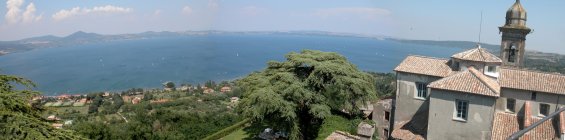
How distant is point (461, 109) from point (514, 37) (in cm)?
1121

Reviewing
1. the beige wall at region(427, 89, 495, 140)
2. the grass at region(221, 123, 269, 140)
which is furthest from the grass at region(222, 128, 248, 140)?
the beige wall at region(427, 89, 495, 140)

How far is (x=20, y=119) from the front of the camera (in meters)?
8.43

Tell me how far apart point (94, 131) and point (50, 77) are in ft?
465

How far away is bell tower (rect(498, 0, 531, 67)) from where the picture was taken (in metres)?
30.0

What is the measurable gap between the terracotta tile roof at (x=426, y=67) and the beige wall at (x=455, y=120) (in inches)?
138

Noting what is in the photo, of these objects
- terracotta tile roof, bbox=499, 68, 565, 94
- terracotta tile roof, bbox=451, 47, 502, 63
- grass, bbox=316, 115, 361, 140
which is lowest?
grass, bbox=316, 115, 361, 140

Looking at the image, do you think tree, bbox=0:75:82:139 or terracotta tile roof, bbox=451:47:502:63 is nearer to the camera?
tree, bbox=0:75:82:139

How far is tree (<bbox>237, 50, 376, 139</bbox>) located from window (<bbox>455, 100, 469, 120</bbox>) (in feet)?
24.6

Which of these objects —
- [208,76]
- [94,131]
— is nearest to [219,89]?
[208,76]

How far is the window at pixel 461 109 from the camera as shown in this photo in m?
22.2

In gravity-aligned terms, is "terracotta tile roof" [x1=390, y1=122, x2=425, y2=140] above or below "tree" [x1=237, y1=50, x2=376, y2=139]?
below

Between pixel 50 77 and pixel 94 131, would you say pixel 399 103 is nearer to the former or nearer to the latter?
pixel 94 131

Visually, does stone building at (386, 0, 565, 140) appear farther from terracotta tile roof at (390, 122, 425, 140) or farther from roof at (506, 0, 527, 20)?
roof at (506, 0, 527, 20)

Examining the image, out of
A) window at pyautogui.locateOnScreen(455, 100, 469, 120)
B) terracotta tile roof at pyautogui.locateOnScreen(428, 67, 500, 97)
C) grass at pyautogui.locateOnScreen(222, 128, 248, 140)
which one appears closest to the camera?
terracotta tile roof at pyautogui.locateOnScreen(428, 67, 500, 97)
